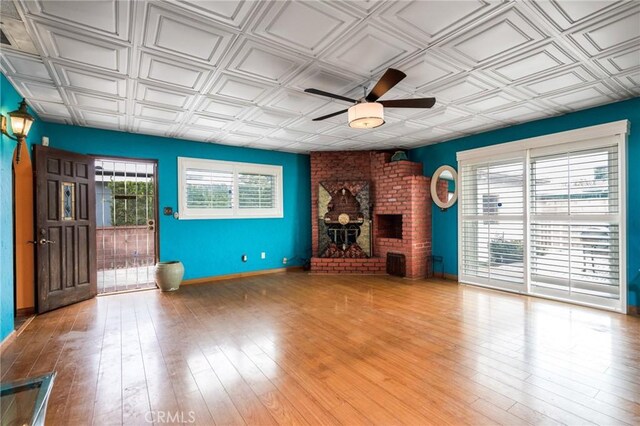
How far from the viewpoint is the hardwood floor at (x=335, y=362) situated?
198 centimetres

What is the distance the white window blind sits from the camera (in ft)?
16.0

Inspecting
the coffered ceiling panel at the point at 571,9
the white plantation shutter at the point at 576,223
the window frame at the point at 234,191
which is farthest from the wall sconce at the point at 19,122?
the white plantation shutter at the point at 576,223

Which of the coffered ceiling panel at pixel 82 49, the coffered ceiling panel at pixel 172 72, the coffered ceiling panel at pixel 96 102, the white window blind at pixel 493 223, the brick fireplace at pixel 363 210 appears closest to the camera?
the coffered ceiling panel at pixel 82 49

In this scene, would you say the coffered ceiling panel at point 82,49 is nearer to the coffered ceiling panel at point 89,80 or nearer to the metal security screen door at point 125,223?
the coffered ceiling panel at point 89,80

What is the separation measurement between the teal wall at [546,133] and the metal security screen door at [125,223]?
5373 mm

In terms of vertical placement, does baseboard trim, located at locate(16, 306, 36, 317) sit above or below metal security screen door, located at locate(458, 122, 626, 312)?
below

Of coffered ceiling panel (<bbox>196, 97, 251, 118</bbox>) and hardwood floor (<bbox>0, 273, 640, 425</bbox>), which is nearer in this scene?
hardwood floor (<bbox>0, 273, 640, 425</bbox>)

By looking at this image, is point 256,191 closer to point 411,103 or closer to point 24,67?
point 24,67

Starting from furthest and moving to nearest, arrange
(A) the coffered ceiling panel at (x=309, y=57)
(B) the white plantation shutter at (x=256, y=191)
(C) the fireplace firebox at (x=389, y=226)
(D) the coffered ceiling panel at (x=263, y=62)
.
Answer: (C) the fireplace firebox at (x=389, y=226) → (B) the white plantation shutter at (x=256, y=191) → (D) the coffered ceiling panel at (x=263, y=62) → (A) the coffered ceiling panel at (x=309, y=57)

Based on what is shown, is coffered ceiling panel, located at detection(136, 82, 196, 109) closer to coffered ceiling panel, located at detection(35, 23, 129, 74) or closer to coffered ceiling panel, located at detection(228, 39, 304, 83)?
coffered ceiling panel, located at detection(35, 23, 129, 74)

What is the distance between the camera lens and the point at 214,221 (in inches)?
234

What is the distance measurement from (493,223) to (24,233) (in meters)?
6.89

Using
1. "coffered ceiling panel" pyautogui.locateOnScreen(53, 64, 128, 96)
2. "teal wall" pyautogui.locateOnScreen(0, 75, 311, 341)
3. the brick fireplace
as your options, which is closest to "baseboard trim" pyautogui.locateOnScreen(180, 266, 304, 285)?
"teal wall" pyautogui.locateOnScreen(0, 75, 311, 341)

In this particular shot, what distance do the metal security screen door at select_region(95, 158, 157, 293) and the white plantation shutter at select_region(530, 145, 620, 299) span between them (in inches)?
249
